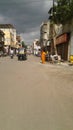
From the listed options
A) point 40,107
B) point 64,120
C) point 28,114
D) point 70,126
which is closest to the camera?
point 70,126

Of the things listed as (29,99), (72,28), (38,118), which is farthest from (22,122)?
(72,28)

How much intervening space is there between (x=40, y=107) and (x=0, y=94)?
2.91 meters

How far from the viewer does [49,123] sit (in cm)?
710

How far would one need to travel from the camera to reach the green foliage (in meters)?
39.8

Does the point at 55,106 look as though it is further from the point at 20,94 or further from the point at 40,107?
the point at 20,94

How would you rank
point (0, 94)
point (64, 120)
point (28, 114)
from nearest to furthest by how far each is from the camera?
point (64, 120), point (28, 114), point (0, 94)

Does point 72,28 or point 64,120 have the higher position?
point 72,28

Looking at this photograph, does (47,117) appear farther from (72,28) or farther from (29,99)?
(72,28)

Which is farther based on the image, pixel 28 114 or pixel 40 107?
pixel 40 107

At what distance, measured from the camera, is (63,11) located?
40.6m

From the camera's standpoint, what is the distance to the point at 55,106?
9234 mm

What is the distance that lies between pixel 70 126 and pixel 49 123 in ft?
1.66

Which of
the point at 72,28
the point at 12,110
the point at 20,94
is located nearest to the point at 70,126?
the point at 12,110

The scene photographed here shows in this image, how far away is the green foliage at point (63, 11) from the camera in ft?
131
